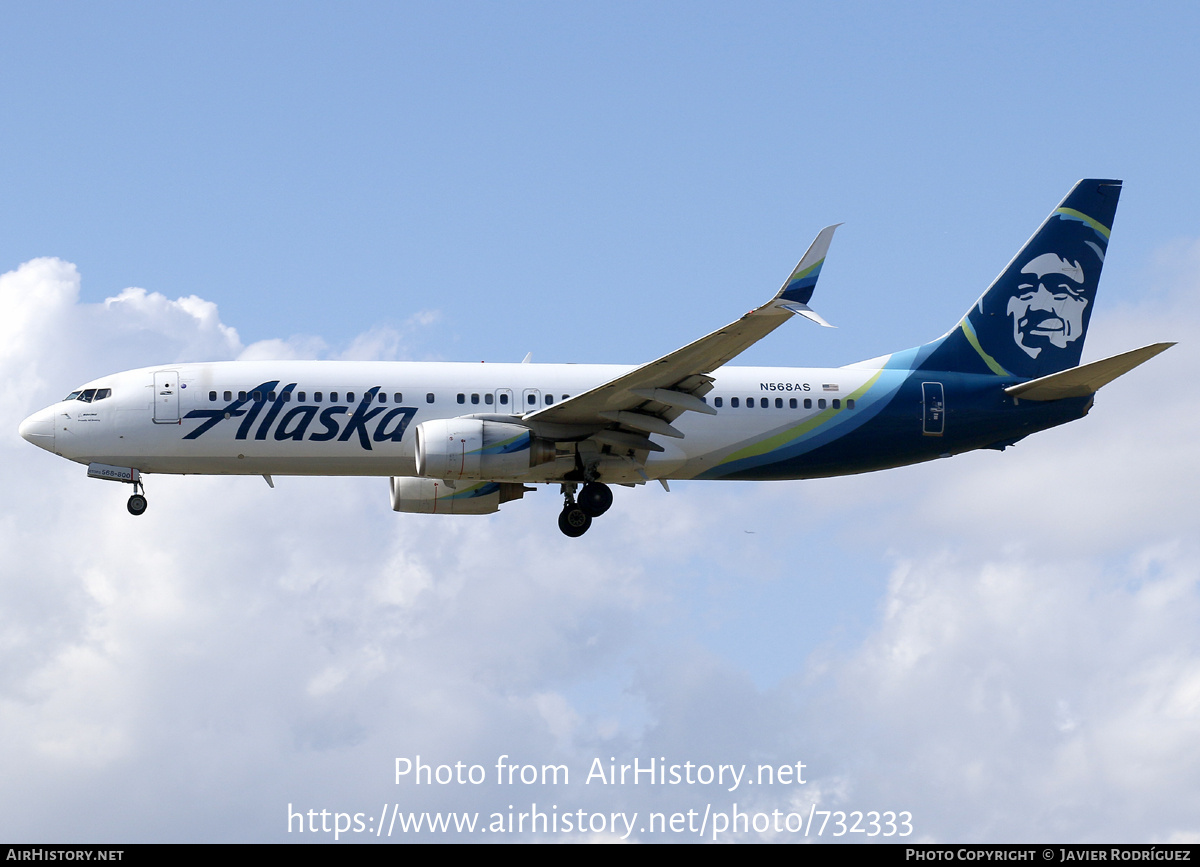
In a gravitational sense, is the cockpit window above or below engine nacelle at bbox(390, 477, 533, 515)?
above

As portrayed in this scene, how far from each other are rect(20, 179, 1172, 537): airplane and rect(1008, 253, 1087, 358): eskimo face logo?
184cm

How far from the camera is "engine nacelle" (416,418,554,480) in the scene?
35.6 metres

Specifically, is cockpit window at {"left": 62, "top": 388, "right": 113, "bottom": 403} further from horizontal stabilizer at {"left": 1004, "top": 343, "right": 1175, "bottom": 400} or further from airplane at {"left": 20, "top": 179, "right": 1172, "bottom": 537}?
horizontal stabilizer at {"left": 1004, "top": 343, "right": 1175, "bottom": 400}

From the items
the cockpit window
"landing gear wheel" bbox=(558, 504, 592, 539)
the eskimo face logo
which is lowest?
"landing gear wheel" bbox=(558, 504, 592, 539)

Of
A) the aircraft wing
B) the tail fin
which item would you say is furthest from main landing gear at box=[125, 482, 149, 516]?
the tail fin

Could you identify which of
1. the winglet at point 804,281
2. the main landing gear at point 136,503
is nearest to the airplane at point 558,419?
the main landing gear at point 136,503

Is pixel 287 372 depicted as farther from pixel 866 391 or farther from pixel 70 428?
pixel 866 391

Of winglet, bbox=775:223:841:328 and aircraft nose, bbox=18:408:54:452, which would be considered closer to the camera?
winglet, bbox=775:223:841:328

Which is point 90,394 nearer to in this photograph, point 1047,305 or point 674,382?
point 674,382

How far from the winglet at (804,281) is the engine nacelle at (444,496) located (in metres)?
12.3

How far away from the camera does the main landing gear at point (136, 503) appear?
123ft

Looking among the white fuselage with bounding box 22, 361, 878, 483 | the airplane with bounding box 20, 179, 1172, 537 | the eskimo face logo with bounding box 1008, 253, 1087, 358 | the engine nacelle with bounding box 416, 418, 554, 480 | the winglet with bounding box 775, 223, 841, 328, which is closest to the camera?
the winglet with bounding box 775, 223, 841, 328

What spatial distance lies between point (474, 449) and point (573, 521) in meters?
4.13

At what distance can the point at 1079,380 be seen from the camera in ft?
127
